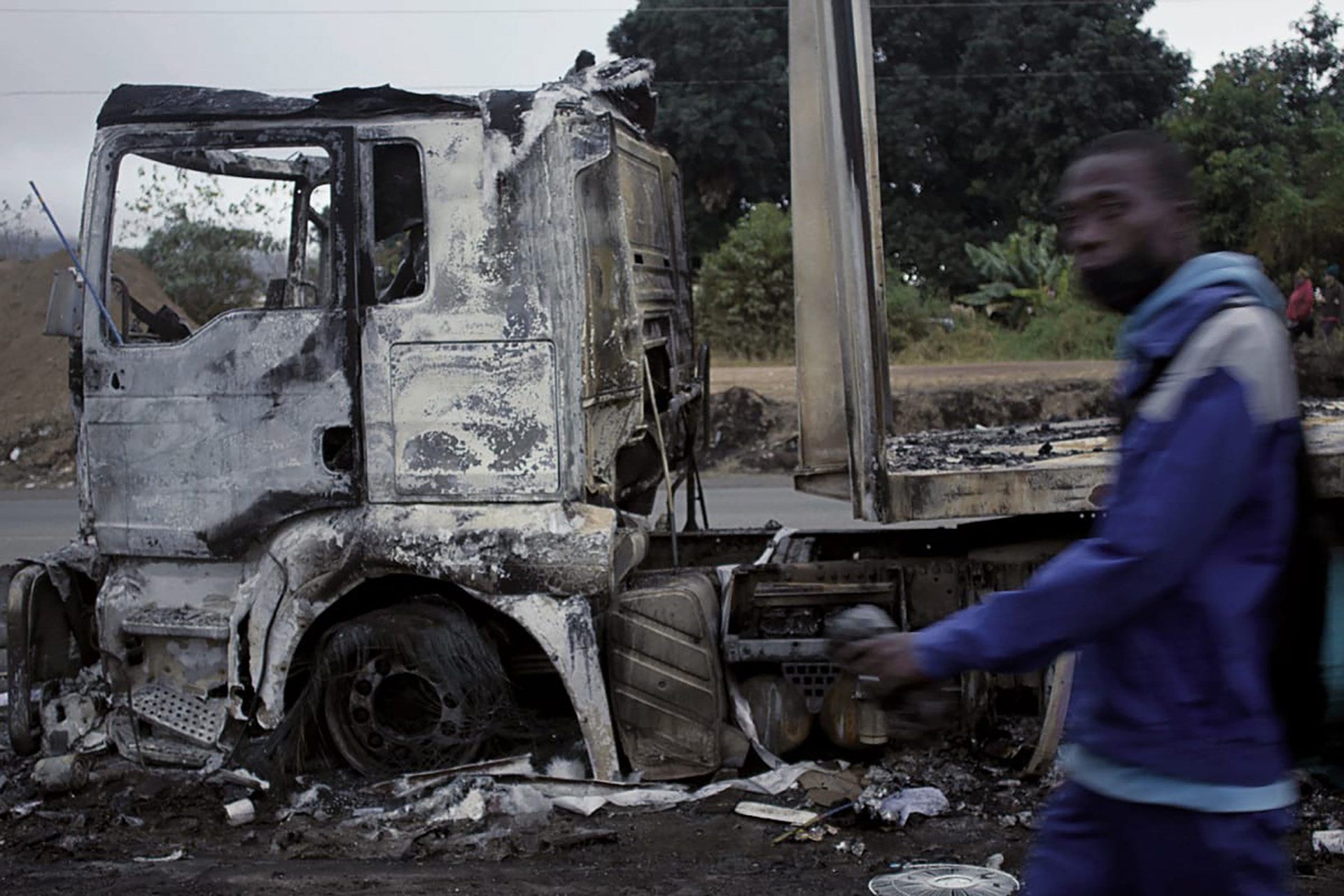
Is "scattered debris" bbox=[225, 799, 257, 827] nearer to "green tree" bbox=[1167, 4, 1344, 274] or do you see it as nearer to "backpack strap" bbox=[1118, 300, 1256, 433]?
"backpack strap" bbox=[1118, 300, 1256, 433]

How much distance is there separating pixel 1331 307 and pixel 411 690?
15.3 metres

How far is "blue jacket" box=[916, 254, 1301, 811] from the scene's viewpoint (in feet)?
6.27

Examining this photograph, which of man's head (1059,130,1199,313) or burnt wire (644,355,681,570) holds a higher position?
man's head (1059,130,1199,313)

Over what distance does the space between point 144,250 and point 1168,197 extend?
15.6m

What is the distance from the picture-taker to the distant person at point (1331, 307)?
56.3 ft

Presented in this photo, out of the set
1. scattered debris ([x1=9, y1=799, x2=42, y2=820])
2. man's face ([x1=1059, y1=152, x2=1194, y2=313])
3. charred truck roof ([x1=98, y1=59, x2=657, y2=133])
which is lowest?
scattered debris ([x1=9, y1=799, x2=42, y2=820])

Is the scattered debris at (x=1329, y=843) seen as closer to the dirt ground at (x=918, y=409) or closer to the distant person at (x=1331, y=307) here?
the dirt ground at (x=918, y=409)

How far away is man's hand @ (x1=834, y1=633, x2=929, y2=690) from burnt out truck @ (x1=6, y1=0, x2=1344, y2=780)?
8.27 feet

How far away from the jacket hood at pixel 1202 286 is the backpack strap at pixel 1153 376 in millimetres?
38

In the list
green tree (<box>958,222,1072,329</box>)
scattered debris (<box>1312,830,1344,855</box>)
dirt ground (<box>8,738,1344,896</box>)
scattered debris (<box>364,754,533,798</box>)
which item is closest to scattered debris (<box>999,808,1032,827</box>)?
dirt ground (<box>8,738,1344,896</box>)

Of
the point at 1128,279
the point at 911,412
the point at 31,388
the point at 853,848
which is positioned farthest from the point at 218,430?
the point at 31,388

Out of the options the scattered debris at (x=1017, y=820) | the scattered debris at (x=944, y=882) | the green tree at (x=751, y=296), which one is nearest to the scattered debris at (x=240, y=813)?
the scattered debris at (x=944, y=882)

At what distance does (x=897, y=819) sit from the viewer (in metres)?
4.63

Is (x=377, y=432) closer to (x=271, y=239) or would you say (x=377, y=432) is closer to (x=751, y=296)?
(x=271, y=239)
